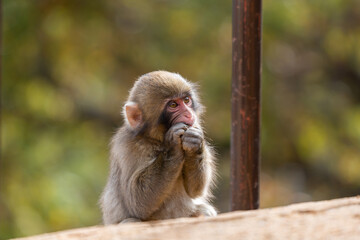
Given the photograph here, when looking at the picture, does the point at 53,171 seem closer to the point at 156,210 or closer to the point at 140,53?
the point at 140,53

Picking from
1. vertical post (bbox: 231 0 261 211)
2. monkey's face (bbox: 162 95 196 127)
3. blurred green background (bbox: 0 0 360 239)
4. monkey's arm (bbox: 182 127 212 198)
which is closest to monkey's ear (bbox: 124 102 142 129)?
monkey's face (bbox: 162 95 196 127)

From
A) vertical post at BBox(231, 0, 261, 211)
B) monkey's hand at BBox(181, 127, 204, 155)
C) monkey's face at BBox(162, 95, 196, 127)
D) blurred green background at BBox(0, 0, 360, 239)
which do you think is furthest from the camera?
blurred green background at BBox(0, 0, 360, 239)

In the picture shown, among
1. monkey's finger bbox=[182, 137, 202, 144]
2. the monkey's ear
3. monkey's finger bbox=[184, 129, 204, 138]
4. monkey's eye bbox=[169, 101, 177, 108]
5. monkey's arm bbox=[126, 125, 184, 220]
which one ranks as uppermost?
monkey's eye bbox=[169, 101, 177, 108]

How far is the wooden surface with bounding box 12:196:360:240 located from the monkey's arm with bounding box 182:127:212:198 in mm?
1333

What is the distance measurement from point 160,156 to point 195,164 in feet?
0.86

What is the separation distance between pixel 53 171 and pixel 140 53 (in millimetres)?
3969

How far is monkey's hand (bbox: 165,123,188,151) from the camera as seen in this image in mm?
4496

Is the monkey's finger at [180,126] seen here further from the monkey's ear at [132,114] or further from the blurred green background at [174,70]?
the blurred green background at [174,70]

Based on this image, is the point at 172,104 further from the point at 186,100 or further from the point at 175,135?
the point at 175,135

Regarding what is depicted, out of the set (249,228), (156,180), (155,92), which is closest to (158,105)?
(155,92)

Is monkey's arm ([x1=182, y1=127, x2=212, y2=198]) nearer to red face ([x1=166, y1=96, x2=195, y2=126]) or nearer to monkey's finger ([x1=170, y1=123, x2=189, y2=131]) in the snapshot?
monkey's finger ([x1=170, y1=123, x2=189, y2=131])

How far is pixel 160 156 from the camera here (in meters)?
4.66

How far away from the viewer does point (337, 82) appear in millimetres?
15102

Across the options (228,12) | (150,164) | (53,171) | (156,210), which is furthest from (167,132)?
(228,12)
